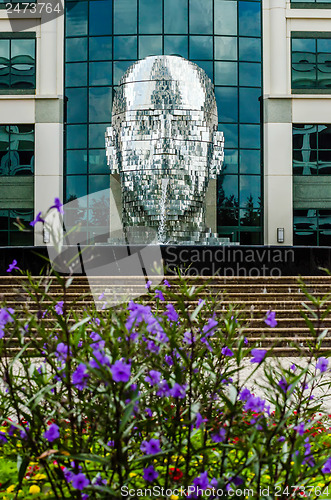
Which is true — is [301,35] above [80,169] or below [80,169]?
→ above

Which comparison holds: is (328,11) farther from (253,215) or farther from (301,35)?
(253,215)

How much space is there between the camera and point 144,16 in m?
23.1

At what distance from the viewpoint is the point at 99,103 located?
76.0 feet

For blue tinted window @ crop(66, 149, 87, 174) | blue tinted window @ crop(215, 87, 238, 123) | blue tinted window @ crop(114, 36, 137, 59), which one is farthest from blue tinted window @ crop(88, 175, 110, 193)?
blue tinted window @ crop(215, 87, 238, 123)

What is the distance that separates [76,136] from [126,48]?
4018mm

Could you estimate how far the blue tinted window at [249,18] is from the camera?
76.8 feet

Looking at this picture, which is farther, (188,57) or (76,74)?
(76,74)

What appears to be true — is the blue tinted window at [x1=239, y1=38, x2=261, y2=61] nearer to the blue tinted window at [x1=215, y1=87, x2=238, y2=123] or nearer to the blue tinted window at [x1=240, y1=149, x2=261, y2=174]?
the blue tinted window at [x1=215, y1=87, x2=238, y2=123]

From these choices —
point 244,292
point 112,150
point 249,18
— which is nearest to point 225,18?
point 249,18

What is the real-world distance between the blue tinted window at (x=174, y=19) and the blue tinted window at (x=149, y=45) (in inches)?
21.0

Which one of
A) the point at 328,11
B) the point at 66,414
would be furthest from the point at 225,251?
the point at 328,11

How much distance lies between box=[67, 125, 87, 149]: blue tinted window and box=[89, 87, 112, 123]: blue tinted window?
584 millimetres

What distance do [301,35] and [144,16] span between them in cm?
641

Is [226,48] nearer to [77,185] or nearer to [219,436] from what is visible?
[77,185]
